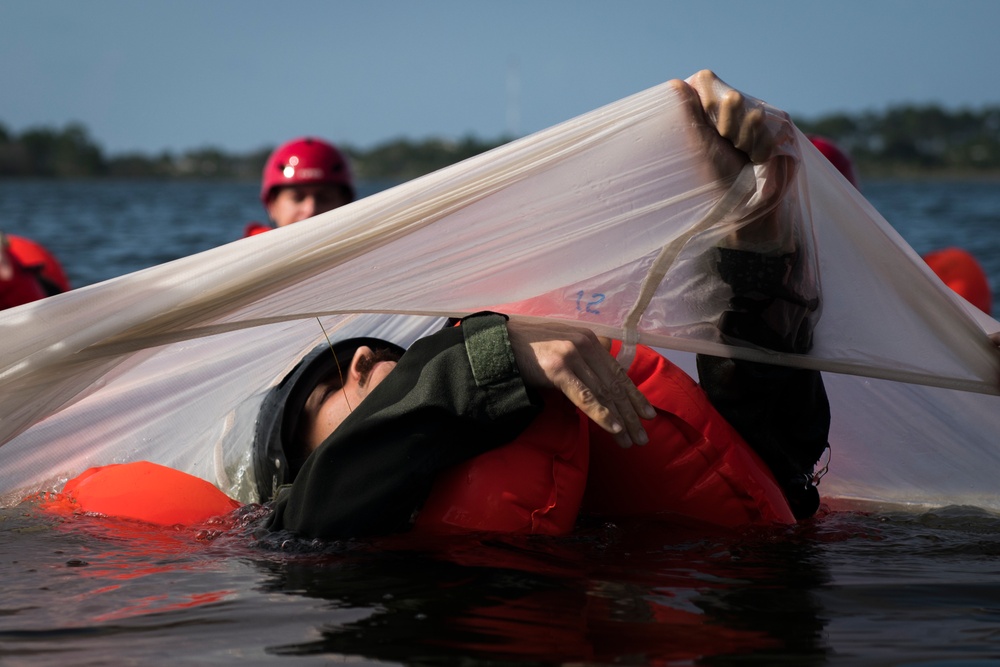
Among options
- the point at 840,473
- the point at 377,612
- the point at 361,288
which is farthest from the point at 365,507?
the point at 840,473

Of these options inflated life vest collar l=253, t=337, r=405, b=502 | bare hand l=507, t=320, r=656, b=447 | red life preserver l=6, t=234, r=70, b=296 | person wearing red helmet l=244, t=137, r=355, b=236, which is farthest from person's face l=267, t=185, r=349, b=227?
bare hand l=507, t=320, r=656, b=447

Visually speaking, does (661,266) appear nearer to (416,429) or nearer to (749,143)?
(749,143)

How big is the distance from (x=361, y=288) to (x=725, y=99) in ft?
3.44

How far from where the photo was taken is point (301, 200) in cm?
743

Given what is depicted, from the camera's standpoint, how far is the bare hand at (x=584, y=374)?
2693 millimetres

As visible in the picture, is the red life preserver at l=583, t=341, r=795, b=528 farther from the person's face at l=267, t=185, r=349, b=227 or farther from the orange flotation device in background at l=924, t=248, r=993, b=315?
the person's face at l=267, t=185, r=349, b=227

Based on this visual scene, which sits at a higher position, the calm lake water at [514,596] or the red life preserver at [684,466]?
the red life preserver at [684,466]

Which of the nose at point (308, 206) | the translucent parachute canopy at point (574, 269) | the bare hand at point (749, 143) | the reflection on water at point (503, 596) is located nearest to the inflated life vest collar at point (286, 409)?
the reflection on water at point (503, 596)

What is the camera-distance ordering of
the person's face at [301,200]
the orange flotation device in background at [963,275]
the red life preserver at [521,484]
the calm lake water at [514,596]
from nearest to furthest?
the calm lake water at [514,596] → the red life preserver at [521,484] → the orange flotation device in background at [963,275] → the person's face at [301,200]

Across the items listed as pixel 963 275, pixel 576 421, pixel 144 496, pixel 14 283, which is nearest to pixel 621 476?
pixel 576 421

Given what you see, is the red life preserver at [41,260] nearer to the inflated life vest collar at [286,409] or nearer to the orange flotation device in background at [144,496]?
the orange flotation device in background at [144,496]

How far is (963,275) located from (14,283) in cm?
574

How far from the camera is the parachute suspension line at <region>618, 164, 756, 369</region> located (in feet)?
9.39

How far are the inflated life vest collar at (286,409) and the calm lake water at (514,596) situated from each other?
16 centimetres
